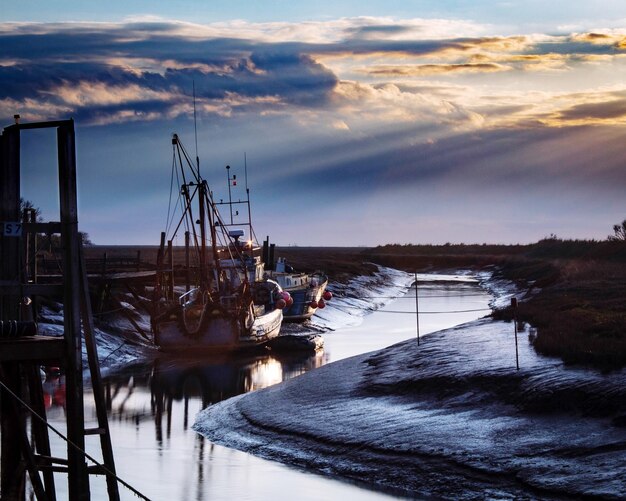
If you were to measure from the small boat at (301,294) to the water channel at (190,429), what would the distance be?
634cm

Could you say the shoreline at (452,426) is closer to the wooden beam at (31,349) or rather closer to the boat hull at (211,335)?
the wooden beam at (31,349)

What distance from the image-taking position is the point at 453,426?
22.5 metres

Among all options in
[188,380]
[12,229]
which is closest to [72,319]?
[12,229]

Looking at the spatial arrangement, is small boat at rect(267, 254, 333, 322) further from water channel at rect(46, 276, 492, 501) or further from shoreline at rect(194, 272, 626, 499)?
shoreline at rect(194, 272, 626, 499)

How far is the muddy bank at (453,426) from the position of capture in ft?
62.1

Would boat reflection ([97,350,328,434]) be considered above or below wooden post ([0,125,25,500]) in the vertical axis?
below

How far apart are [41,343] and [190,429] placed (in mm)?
11512

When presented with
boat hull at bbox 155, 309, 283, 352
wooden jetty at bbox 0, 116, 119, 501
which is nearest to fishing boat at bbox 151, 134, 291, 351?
boat hull at bbox 155, 309, 283, 352

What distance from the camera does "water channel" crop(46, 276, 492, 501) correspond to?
20.5 meters

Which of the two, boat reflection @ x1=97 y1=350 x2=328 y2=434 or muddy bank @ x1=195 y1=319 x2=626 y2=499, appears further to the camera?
boat reflection @ x1=97 y1=350 x2=328 y2=434

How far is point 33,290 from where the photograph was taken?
56.4ft

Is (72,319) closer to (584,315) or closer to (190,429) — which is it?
(190,429)

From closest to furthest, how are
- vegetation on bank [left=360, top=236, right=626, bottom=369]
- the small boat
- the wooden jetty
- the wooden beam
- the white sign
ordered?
the wooden beam < the wooden jetty < the white sign < vegetation on bank [left=360, top=236, right=626, bottom=369] < the small boat

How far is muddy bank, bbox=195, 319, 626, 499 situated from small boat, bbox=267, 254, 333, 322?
1169 inches
